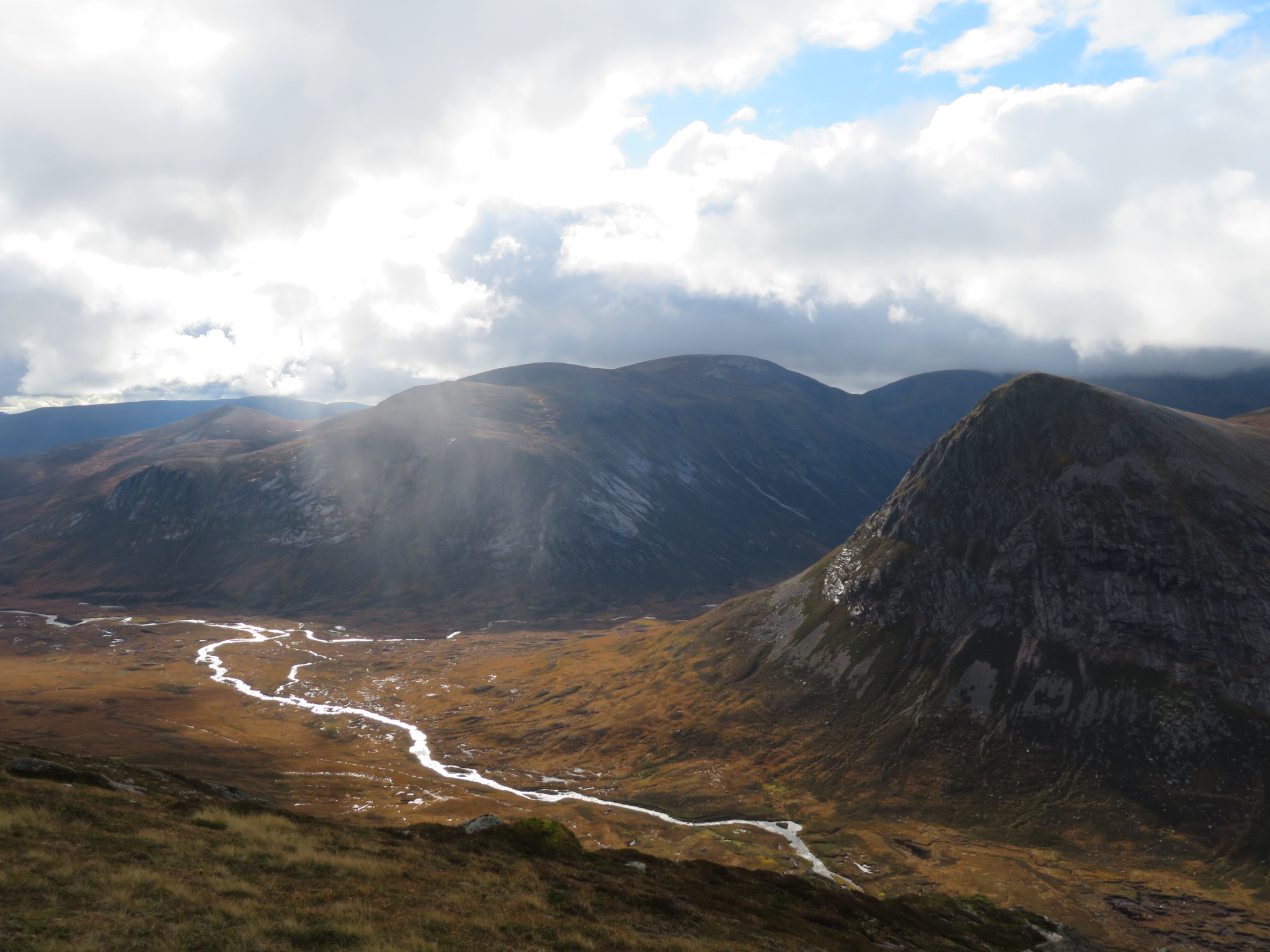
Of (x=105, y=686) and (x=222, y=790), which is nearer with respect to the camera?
(x=222, y=790)

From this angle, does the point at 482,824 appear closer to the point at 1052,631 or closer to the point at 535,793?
the point at 535,793

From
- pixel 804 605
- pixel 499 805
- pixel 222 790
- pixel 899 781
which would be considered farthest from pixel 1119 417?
pixel 222 790

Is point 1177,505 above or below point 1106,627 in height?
above

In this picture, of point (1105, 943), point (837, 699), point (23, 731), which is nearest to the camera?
point (1105, 943)

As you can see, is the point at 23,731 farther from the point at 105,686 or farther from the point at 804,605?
the point at 804,605

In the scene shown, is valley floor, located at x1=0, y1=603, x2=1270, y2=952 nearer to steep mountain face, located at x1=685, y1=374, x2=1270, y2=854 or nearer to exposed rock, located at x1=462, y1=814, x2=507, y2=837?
steep mountain face, located at x1=685, y1=374, x2=1270, y2=854

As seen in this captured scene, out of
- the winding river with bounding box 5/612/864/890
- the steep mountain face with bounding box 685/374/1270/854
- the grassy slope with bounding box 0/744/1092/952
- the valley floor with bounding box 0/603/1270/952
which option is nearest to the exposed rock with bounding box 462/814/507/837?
the grassy slope with bounding box 0/744/1092/952
